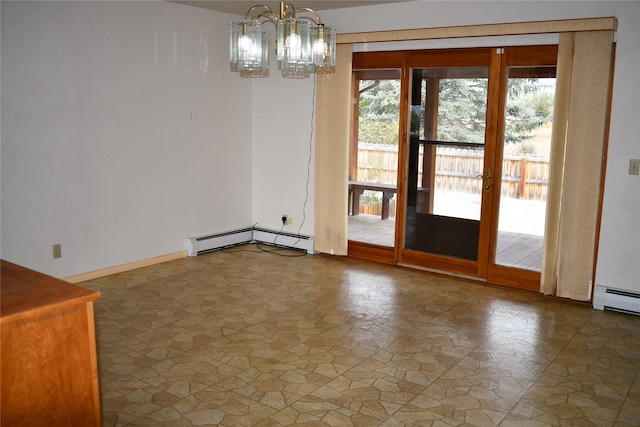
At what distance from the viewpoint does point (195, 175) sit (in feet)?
20.3

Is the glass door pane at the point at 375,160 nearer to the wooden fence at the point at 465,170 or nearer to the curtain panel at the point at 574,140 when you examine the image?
the wooden fence at the point at 465,170

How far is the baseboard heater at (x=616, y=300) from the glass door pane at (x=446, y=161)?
113 cm

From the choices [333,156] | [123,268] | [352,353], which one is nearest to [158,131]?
[123,268]

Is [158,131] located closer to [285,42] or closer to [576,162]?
[285,42]

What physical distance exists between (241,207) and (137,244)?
148 cm

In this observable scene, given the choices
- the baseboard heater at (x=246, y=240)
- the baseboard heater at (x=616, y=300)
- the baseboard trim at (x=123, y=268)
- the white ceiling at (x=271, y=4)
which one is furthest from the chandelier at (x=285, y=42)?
the baseboard heater at (x=246, y=240)

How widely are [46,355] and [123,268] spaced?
3.45 meters

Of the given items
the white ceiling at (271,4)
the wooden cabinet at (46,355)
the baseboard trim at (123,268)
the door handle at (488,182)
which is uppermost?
the white ceiling at (271,4)

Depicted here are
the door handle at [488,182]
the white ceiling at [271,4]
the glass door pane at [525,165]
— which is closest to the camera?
the glass door pane at [525,165]

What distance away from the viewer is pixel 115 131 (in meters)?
5.34

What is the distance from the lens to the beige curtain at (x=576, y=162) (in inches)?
180

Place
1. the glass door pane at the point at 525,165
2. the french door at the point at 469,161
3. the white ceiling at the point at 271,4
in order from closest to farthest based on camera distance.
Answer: the glass door pane at the point at 525,165 → the french door at the point at 469,161 → the white ceiling at the point at 271,4

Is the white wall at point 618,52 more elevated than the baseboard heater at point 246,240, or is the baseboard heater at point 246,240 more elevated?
the white wall at point 618,52

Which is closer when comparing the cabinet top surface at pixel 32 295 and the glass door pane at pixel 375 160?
the cabinet top surface at pixel 32 295
